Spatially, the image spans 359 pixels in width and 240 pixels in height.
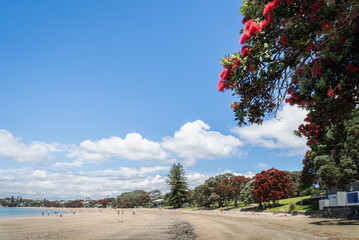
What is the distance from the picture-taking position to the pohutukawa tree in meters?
5.40

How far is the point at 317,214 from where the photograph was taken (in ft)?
77.8

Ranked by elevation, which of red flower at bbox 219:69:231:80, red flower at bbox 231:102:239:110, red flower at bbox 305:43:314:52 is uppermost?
red flower at bbox 305:43:314:52

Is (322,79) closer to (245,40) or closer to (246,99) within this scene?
(246,99)

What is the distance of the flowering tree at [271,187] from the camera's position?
1382 inches

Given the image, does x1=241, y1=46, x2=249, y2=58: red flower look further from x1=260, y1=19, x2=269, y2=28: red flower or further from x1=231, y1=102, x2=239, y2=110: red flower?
x1=231, y1=102, x2=239, y2=110: red flower

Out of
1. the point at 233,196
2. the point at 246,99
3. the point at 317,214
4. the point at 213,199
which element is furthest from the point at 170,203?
the point at 246,99

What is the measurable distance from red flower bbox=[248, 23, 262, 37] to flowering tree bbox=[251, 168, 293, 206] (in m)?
33.7

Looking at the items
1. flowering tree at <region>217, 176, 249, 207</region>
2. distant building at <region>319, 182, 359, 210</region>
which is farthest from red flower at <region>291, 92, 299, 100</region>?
flowering tree at <region>217, 176, 249, 207</region>

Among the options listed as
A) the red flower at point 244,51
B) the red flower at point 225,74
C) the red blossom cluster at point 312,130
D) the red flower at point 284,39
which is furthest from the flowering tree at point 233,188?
the red flower at point 244,51

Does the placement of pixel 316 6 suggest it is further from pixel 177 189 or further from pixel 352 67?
pixel 177 189

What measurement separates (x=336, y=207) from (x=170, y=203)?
62.0 metres

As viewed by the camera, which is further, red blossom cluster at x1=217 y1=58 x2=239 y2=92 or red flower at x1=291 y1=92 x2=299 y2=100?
red flower at x1=291 y1=92 x2=299 y2=100

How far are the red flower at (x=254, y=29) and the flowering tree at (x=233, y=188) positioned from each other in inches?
1845

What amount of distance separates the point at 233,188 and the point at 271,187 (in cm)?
1509
